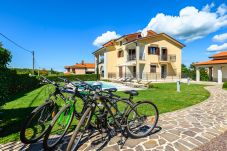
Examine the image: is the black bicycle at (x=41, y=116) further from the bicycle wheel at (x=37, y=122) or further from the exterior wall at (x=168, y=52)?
the exterior wall at (x=168, y=52)

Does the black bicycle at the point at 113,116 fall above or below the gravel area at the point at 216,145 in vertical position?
above

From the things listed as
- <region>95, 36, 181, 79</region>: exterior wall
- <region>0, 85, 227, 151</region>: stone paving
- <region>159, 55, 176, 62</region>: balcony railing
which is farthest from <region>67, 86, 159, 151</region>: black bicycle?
<region>159, 55, 176, 62</region>: balcony railing

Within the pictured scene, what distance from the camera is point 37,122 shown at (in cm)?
390

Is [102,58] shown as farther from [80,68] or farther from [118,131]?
[118,131]

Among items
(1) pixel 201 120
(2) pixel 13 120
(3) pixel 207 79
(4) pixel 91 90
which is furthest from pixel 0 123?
(3) pixel 207 79

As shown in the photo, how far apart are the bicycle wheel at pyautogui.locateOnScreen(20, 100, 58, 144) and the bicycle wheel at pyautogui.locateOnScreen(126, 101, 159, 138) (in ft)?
5.88

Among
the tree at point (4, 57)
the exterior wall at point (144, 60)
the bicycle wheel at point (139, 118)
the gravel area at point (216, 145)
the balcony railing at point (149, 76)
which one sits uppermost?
the exterior wall at point (144, 60)

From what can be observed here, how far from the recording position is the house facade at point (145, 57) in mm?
28906

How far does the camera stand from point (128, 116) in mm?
4102

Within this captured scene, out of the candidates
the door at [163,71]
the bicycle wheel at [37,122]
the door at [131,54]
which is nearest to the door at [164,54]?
the door at [163,71]

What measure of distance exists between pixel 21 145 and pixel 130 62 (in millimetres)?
27103

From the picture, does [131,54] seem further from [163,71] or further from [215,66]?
[215,66]

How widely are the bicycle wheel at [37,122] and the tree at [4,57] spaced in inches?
95.1

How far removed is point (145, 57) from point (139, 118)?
Result: 2518 cm
